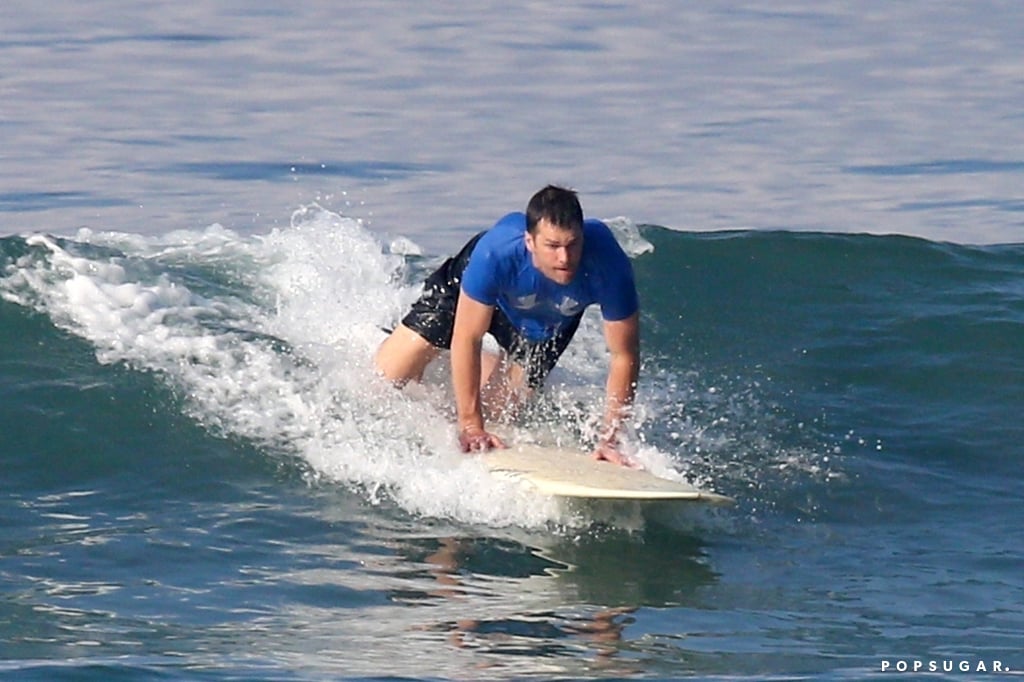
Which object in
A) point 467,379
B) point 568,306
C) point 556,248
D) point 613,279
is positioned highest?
point 556,248

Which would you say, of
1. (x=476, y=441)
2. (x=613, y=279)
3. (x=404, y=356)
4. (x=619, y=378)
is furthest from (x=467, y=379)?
(x=404, y=356)

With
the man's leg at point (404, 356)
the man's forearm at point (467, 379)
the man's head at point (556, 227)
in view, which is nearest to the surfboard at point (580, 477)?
the man's forearm at point (467, 379)

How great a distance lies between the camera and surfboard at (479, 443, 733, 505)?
24.7 ft

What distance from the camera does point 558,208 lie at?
742cm

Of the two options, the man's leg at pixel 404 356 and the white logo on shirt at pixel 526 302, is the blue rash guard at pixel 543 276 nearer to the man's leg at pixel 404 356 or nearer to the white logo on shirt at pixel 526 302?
the white logo on shirt at pixel 526 302

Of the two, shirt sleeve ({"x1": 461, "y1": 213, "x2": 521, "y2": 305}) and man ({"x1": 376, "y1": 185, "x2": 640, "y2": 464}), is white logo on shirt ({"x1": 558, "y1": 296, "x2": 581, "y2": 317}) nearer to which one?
man ({"x1": 376, "y1": 185, "x2": 640, "y2": 464})

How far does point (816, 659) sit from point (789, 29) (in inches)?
693

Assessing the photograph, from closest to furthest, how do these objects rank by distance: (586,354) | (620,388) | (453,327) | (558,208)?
1. (558,208)
2. (620,388)
3. (453,327)
4. (586,354)

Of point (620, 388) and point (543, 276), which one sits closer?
point (543, 276)

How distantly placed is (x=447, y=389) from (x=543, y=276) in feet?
4.61

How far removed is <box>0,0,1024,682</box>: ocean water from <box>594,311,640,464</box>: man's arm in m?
0.39

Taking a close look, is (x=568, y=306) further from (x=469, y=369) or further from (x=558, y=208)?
(x=558, y=208)

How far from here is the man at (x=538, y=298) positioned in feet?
24.6

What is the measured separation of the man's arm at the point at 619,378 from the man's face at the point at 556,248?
1.28ft
